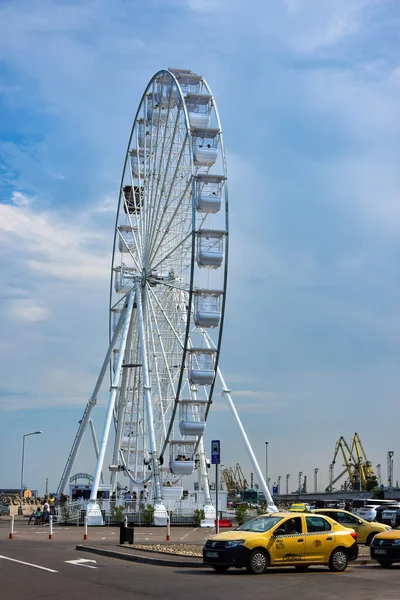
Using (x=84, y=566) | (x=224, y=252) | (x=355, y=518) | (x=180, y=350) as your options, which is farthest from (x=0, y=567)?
(x=180, y=350)

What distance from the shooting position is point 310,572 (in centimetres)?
2038

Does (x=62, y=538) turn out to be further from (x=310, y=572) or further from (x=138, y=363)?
(x=138, y=363)

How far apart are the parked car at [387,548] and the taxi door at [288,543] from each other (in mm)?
3180

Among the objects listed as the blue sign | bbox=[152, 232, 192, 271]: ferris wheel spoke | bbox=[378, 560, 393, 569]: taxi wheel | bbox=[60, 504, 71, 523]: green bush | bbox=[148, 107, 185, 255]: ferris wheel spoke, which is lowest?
bbox=[60, 504, 71, 523]: green bush

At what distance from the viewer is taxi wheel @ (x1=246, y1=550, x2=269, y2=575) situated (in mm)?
19266

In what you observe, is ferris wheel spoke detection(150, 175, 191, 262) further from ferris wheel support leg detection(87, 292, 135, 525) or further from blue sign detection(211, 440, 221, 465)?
blue sign detection(211, 440, 221, 465)

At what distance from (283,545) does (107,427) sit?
26.0 meters

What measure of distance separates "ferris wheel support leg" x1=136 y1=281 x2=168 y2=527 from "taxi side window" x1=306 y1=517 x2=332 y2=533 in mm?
21914

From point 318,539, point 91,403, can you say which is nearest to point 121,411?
point 91,403

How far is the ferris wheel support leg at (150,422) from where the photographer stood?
41844 millimetres

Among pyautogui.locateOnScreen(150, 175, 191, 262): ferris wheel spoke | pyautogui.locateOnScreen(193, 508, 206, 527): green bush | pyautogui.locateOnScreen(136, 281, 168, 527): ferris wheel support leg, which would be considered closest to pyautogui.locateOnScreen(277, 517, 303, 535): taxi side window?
pyautogui.locateOnScreen(136, 281, 168, 527): ferris wheel support leg

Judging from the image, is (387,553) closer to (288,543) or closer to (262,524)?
(288,543)

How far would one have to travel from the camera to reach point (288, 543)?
19.8 m

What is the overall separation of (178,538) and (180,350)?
1907 centimetres
